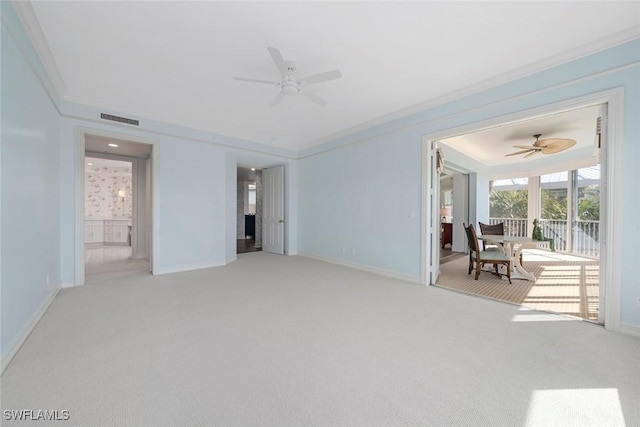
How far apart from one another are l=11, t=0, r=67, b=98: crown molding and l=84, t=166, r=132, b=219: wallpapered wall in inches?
258

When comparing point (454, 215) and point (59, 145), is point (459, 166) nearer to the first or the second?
point (454, 215)

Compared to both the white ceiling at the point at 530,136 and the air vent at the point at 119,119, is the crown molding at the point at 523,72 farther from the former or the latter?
the air vent at the point at 119,119

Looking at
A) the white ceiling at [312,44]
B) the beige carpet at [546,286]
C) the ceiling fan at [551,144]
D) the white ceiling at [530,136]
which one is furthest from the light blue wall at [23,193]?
the ceiling fan at [551,144]

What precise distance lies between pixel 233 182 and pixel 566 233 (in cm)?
894

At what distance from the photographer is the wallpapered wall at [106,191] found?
8469 millimetres

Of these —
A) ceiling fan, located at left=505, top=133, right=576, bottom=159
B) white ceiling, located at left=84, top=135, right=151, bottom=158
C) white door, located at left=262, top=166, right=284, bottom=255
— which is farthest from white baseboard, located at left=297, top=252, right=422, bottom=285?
white ceiling, located at left=84, top=135, right=151, bottom=158

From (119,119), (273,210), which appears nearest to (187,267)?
(273,210)

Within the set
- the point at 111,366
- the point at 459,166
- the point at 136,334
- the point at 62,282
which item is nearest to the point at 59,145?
the point at 62,282

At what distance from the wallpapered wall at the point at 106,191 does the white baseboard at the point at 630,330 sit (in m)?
11.2

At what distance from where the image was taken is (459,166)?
6.41m

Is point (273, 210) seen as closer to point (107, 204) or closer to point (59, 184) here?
point (59, 184)

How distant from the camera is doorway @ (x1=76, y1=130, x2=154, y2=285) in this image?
13.1 ft

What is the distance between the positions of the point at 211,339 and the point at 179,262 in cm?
297

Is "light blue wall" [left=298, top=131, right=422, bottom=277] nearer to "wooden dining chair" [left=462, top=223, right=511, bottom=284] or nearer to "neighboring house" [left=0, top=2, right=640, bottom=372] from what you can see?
"neighboring house" [left=0, top=2, right=640, bottom=372]
